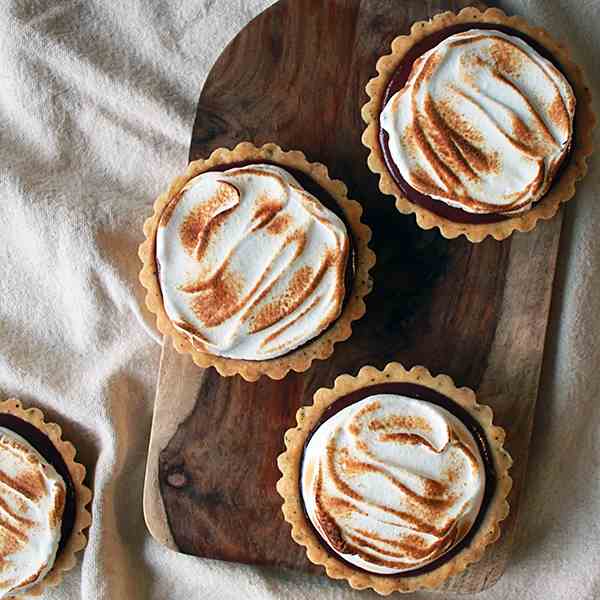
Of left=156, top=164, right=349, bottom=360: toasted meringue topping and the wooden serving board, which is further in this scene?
the wooden serving board

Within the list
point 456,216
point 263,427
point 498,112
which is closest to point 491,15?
point 498,112

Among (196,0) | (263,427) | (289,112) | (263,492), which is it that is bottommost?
(263,492)

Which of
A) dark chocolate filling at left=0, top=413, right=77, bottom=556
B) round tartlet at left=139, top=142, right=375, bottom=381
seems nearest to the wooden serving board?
round tartlet at left=139, top=142, right=375, bottom=381

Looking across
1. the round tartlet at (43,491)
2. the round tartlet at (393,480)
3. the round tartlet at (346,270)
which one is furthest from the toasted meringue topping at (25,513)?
the round tartlet at (393,480)

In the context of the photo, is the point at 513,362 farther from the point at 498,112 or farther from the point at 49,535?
the point at 49,535

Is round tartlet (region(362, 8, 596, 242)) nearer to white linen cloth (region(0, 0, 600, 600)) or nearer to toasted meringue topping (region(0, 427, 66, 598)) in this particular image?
white linen cloth (region(0, 0, 600, 600))

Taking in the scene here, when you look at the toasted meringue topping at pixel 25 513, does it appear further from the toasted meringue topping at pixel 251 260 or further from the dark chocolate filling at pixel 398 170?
the dark chocolate filling at pixel 398 170
